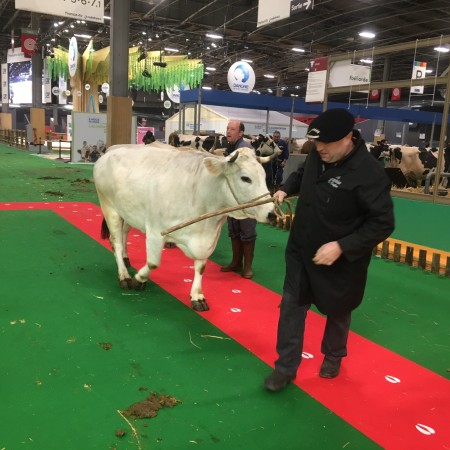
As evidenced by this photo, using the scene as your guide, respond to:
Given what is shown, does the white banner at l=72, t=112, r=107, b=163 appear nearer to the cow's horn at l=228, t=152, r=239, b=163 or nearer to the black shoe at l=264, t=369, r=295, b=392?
the cow's horn at l=228, t=152, r=239, b=163

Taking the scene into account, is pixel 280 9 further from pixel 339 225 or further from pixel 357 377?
pixel 357 377

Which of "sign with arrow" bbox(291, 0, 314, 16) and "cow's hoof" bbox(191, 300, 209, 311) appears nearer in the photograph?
"cow's hoof" bbox(191, 300, 209, 311)

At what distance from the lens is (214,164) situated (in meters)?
3.52

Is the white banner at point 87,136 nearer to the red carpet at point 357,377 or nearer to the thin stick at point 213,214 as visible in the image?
the red carpet at point 357,377

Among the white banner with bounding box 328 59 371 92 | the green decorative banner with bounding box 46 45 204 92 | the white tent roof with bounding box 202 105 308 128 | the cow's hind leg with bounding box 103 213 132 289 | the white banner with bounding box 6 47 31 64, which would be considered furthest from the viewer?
the white banner with bounding box 6 47 31 64

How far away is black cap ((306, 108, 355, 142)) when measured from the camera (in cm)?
233

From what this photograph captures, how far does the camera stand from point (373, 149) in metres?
10.7

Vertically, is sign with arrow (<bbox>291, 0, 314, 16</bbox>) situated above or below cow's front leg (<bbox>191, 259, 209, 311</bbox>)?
above

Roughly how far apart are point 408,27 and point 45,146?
18321 mm

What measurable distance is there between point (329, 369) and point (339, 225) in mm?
1040

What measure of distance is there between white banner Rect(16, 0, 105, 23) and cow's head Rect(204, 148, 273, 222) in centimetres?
681

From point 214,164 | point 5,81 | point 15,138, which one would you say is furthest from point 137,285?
point 5,81

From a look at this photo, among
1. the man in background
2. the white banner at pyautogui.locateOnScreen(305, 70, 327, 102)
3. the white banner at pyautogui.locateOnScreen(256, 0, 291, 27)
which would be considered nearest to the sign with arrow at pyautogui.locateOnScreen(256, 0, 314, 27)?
the white banner at pyautogui.locateOnScreen(256, 0, 291, 27)

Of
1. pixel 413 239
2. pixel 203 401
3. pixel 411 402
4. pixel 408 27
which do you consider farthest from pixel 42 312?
pixel 408 27
